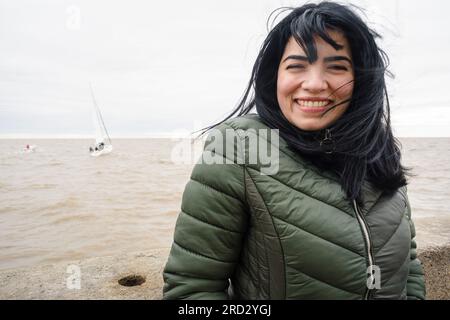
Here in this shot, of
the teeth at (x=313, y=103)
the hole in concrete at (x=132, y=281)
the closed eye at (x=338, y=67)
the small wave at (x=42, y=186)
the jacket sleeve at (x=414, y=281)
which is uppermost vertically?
the closed eye at (x=338, y=67)

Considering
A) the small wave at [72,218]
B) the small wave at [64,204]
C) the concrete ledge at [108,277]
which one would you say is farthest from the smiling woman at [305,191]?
the small wave at [64,204]

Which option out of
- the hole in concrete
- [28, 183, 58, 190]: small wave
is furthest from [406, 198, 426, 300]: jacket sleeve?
[28, 183, 58, 190]: small wave

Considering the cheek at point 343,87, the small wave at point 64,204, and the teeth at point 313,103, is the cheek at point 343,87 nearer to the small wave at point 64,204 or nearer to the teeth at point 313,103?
the teeth at point 313,103

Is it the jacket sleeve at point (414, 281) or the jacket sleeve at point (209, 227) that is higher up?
the jacket sleeve at point (209, 227)

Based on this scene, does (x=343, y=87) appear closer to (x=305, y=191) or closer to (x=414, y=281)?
(x=305, y=191)

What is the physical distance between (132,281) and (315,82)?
196 cm

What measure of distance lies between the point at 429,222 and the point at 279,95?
5297 mm

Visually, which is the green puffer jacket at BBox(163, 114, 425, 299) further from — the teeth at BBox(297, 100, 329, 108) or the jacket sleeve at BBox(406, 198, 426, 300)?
the jacket sleeve at BBox(406, 198, 426, 300)

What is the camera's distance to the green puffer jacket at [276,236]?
3.83 ft

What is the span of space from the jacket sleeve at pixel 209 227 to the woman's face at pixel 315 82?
289 mm

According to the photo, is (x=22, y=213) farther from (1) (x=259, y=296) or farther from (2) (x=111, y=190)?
(1) (x=259, y=296)

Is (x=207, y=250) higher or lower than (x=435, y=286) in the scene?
higher

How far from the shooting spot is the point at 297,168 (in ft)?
4.11
